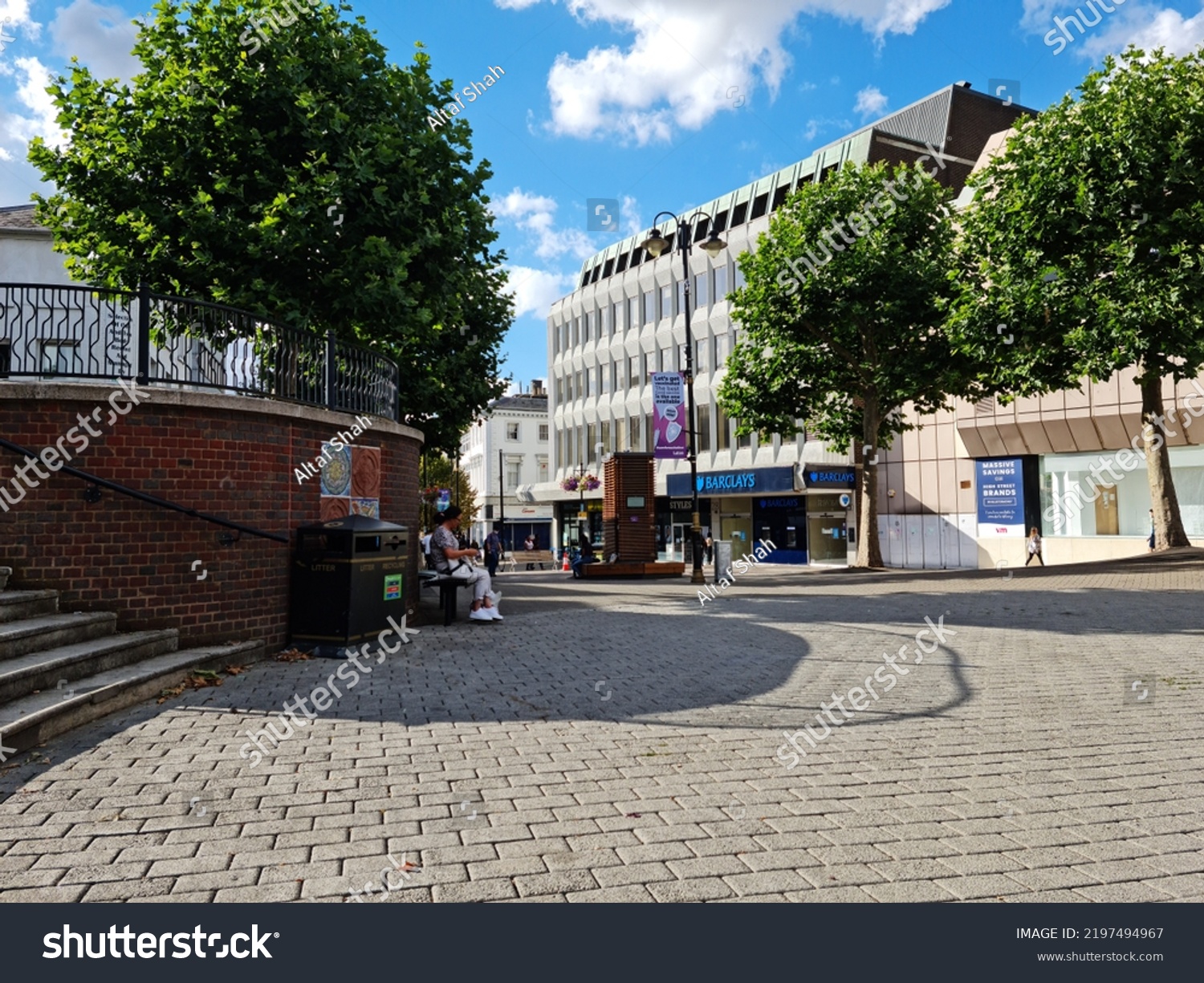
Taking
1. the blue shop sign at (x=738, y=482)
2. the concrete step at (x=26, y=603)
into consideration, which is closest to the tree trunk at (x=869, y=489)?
the blue shop sign at (x=738, y=482)

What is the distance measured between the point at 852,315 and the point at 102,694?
2321 cm

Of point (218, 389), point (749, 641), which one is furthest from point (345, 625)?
point (749, 641)

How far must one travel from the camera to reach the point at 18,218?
31.1m

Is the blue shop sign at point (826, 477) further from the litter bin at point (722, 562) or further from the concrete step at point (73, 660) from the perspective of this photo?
the concrete step at point (73, 660)

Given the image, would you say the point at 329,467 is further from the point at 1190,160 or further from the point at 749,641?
the point at 1190,160

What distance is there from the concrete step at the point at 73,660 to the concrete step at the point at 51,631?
5 cm

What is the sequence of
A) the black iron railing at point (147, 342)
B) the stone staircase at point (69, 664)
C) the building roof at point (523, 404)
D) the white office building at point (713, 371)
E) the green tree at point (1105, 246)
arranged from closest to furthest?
1. the stone staircase at point (69, 664)
2. the black iron railing at point (147, 342)
3. the green tree at point (1105, 246)
4. the white office building at point (713, 371)
5. the building roof at point (523, 404)

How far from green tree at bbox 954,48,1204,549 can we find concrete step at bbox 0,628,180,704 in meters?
18.7

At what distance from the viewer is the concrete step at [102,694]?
531cm

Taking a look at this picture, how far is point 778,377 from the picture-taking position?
27.2 m

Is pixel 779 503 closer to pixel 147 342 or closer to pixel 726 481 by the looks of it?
pixel 726 481

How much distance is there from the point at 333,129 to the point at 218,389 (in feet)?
18.3

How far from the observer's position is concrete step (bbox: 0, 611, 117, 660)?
250 inches

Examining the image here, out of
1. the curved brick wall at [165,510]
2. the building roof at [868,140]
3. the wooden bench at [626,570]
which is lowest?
the wooden bench at [626,570]
